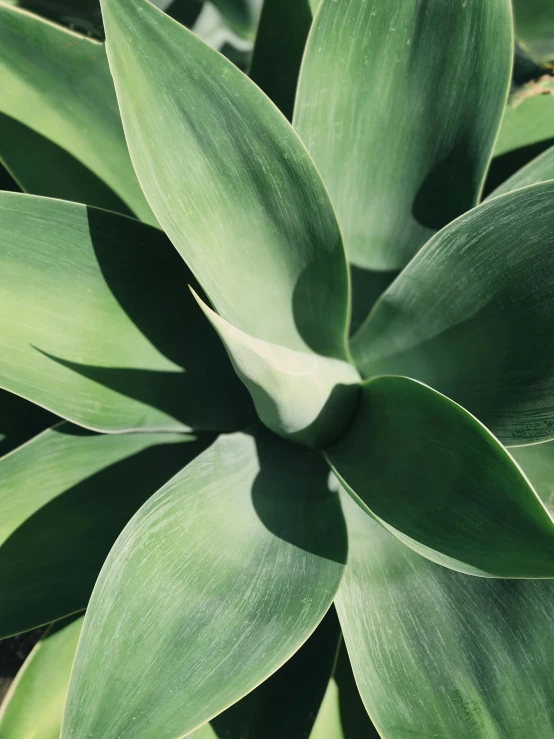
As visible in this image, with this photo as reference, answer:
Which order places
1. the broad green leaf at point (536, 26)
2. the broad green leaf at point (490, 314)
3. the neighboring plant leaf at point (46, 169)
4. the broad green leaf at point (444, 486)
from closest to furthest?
the broad green leaf at point (444, 486)
the broad green leaf at point (490, 314)
the neighboring plant leaf at point (46, 169)
the broad green leaf at point (536, 26)

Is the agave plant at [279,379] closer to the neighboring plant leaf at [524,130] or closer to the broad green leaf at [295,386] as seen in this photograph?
the broad green leaf at [295,386]

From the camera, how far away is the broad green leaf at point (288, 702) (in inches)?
30.7

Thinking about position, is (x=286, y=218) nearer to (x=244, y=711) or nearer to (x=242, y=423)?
(x=242, y=423)

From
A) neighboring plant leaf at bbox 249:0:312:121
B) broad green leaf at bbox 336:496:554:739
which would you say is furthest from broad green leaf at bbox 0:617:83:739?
neighboring plant leaf at bbox 249:0:312:121

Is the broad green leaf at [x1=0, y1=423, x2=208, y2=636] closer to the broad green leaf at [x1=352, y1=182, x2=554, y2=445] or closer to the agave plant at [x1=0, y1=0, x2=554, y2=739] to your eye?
the agave plant at [x1=0, y1=0, x2=554, y2=739]

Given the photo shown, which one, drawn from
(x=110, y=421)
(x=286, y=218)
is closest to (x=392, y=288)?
(x=286, y=218)

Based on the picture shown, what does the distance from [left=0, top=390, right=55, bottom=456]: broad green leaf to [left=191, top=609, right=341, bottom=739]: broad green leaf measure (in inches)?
18.5

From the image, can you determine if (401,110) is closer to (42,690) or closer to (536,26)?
(536,26)

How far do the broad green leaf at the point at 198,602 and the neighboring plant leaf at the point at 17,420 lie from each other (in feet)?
1.05

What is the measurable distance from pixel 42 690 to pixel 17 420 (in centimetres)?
37

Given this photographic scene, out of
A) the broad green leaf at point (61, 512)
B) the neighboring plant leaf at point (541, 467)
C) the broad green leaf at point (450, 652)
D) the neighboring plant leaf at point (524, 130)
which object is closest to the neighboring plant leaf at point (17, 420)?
the broad green leaf at point (61, 512)

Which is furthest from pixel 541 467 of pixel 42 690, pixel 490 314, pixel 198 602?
pixel 42 690

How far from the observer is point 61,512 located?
0.77 metres

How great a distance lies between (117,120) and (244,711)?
801mm
